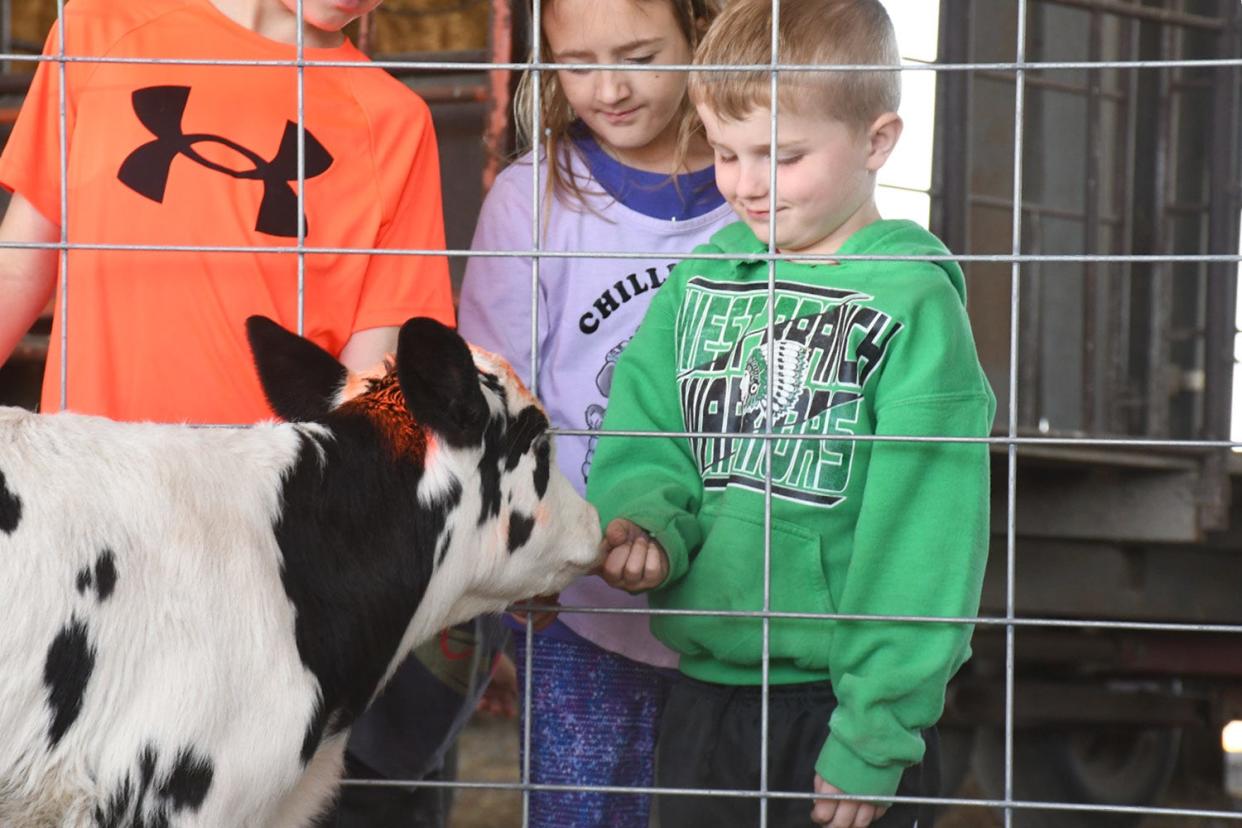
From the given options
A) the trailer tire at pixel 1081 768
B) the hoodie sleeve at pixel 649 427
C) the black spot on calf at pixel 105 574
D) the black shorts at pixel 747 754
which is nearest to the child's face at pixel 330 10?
the hoodie sleeve at pixel 649 427

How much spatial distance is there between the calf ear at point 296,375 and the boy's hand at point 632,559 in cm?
39

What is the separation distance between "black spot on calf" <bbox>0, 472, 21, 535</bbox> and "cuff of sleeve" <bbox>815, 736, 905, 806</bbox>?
3.21 ft

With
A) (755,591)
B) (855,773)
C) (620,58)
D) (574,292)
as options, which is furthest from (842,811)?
(620,58)

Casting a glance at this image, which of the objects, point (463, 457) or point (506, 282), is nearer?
point (463, 457)

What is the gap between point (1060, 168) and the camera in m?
4.57

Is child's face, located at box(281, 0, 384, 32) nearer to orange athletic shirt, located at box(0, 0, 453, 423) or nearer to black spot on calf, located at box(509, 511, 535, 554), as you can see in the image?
orange athletic shirt, located at box(0, 0, 453, 423)

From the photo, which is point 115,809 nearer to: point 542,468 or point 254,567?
point 254,567

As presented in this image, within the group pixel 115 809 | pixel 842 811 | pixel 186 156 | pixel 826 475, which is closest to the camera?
pixel 115 809

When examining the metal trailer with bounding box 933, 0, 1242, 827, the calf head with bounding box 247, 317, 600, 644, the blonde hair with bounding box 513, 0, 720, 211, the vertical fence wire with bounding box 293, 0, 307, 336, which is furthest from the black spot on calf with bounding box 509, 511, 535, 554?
the metal trailer with bounding box 933, 0, 1242, 827

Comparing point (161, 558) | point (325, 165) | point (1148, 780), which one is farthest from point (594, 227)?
point (1148, 780)

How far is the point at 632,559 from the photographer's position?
2023 mm

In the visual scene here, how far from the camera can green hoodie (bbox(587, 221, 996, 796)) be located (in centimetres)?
196

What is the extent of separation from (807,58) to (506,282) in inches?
25.0

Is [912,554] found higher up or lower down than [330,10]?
lower down
